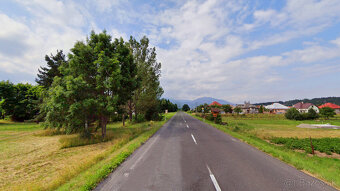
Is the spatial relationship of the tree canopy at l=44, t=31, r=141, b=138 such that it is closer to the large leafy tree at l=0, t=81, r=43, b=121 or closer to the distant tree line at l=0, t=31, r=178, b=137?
the distant tree line at l=0, t=31, r=178, b=137

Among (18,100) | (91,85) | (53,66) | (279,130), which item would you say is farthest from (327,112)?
(18,100)

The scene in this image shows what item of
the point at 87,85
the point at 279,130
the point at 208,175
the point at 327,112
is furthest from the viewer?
the point at 327,112

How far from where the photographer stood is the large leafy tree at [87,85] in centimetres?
1090

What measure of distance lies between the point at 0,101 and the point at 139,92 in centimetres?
3258

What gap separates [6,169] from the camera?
7.14m

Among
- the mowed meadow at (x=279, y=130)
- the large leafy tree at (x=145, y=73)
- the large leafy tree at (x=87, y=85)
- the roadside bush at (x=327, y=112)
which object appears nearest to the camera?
→ the large leafy tree at (x=87, y=85)

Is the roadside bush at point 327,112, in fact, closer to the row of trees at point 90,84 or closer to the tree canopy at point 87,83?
the row of trees at point 90,84

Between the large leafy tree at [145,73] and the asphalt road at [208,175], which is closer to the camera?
the asphalt road at [208,175]

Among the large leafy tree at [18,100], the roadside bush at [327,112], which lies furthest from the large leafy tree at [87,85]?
the roadside bush at [327,112]

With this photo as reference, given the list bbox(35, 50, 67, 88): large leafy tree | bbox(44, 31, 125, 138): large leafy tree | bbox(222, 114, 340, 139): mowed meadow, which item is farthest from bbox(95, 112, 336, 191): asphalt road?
bbox(35, 50, 67, 88): large leafy tree

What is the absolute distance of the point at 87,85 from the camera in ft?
37.7

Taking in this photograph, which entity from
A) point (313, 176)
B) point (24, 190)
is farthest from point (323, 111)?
point (24, 190)

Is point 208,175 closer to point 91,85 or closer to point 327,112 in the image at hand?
point 91,85

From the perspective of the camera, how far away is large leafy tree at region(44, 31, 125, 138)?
35.8 ft
